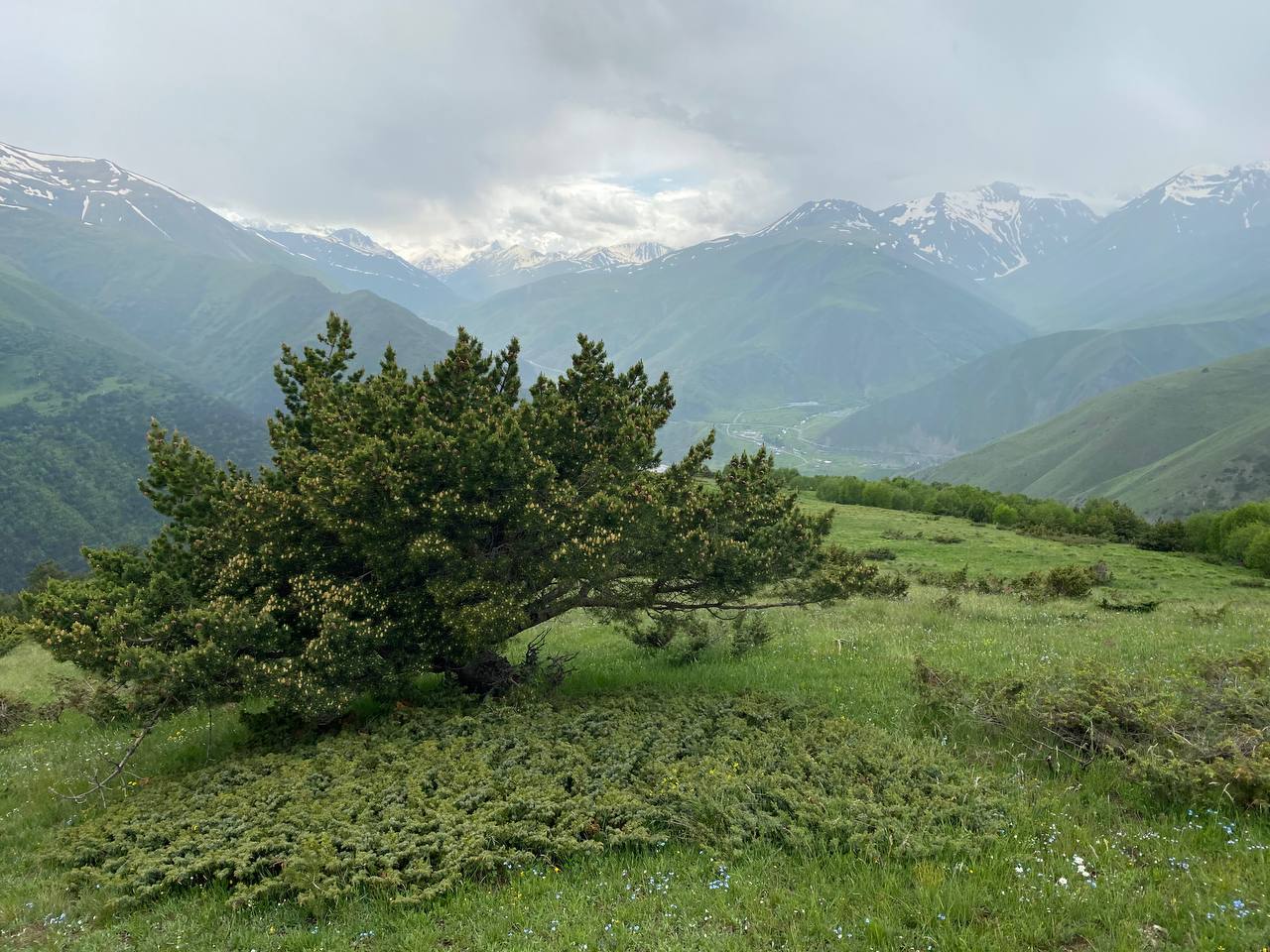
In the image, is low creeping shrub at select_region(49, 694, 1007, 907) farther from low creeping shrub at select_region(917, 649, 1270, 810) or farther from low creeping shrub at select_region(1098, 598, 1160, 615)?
low creeping shrub at select_region(1098, 598, 1160, 615)

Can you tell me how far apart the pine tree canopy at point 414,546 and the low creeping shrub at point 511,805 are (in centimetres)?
186

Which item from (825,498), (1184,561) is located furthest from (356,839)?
(825,498)

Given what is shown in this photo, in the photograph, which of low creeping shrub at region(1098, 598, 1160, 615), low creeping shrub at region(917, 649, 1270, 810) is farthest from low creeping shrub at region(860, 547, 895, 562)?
low creeping shrub at region(917, 649, 1270, 810)

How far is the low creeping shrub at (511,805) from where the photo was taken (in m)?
8.67

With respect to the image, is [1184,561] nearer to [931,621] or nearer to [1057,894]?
[931,621]

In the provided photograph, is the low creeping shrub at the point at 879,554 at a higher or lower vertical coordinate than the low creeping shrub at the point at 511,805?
higher

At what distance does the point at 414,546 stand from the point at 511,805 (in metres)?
5.22

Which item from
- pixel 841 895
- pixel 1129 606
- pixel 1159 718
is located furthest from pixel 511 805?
pixel 1129 606

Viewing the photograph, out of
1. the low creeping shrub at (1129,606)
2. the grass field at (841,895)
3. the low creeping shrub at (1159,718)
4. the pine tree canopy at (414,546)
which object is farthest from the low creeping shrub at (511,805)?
the low creeping shrub at (1129,606)

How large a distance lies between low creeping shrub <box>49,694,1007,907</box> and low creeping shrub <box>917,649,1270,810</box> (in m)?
2.05

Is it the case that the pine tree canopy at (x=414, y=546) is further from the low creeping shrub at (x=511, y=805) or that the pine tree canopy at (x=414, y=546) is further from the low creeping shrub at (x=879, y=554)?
the low creeping shrub at (x=879, y=554)

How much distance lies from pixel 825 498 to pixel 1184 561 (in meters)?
50.1

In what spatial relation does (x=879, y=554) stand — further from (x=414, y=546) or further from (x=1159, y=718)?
(x=414, y=546)

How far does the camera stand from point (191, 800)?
36.7ft
